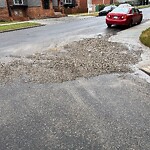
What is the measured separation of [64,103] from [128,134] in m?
1.86

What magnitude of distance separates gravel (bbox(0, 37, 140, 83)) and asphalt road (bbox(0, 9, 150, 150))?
61 cm

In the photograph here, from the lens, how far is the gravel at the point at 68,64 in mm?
7500

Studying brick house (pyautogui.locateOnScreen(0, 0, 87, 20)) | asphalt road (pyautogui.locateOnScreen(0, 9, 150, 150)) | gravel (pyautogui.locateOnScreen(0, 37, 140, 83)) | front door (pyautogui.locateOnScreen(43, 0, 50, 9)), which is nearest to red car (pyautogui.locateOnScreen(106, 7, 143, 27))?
gravel (pyautogui.locateOnScreen(0, 37, 140, 83))

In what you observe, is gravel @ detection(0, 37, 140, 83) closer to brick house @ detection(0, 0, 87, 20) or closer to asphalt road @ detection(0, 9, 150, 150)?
asphalt road @ detection(0, 9, 150, 150)

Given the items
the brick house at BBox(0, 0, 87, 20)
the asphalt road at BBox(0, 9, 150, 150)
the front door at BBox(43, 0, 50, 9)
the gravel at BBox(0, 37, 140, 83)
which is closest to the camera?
the asphalt road at BBox(0, 9, 150, 150)

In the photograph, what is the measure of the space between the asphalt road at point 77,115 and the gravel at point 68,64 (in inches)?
24.0

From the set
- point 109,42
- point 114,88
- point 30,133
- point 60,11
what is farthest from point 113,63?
point 60,11

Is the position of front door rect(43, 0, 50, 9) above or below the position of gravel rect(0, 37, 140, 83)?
above

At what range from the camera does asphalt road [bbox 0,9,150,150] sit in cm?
400

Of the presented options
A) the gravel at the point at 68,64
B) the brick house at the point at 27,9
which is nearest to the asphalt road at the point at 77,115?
the gravel at the point at 68,64

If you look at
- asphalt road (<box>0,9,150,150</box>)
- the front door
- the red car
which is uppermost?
the front door

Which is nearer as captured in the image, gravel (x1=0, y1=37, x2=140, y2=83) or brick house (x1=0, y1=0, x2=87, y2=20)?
gravel (x1=0, y1=37, x2=140, y2=83)

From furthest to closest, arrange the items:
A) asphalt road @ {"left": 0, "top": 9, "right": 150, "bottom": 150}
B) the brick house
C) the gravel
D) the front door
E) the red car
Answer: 1. the front door
2. the brick house
3. the red car
4. the gravel
5. asphalt road @ {"left": 0, "top": 9, "right": 150, "bottom": 150}

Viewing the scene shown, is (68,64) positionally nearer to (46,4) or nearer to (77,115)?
(77,115)
